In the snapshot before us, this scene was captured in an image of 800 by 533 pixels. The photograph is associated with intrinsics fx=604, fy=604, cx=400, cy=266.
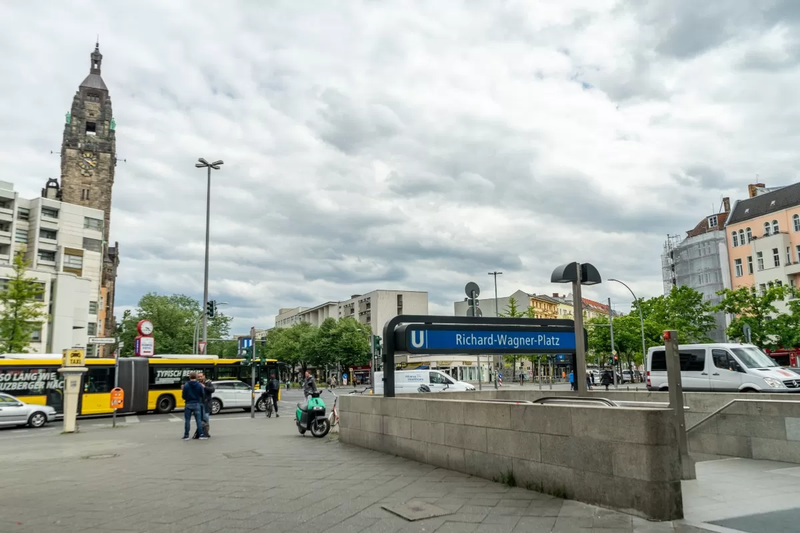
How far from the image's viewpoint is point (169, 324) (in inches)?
3268

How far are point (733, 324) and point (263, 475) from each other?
4086cm

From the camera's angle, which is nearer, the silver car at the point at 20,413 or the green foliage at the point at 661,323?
the silver car at the point at 20,413

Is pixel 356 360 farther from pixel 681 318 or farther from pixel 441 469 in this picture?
pixel 441 469

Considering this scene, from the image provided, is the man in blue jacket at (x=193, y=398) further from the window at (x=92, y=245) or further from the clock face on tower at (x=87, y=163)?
the clock face on tower at (x=87, y=163)

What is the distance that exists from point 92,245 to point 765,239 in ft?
254

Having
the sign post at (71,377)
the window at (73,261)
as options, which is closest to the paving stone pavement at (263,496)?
the sign post at (71,377)

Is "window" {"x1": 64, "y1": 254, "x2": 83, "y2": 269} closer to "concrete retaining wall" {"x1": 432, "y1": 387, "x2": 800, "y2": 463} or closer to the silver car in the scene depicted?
the silver car

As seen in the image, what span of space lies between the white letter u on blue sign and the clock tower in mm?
96783

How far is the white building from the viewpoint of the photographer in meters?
63.6

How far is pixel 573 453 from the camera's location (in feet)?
21.3

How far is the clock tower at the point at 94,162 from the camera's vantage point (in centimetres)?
10150

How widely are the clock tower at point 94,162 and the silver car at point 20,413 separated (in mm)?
79947

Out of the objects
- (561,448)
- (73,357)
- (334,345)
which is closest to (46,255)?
(334,345)

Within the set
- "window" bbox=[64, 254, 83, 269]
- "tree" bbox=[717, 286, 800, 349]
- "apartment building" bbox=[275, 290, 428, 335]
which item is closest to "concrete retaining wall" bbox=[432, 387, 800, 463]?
"tree" bbox=[717, 286, 800, 349]
